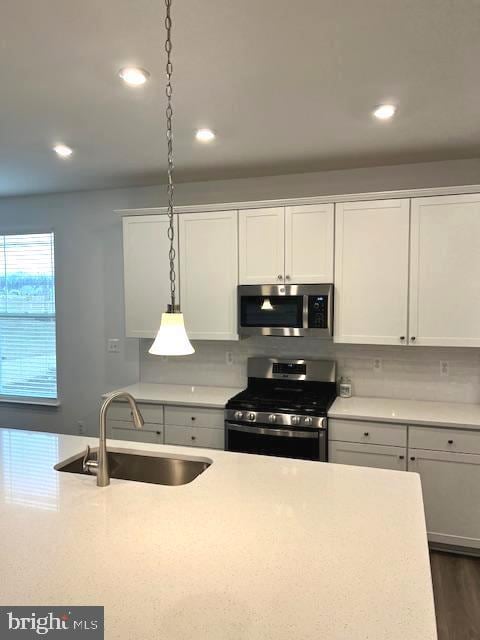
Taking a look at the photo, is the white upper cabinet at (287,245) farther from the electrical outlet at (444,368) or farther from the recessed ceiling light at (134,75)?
the recessed ceiling light at (134,75)

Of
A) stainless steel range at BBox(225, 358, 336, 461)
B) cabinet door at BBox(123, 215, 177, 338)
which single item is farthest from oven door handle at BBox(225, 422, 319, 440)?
cabinet door at BBox(123, 215, 177, 338)

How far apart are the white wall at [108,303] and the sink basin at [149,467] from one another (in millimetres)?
1681

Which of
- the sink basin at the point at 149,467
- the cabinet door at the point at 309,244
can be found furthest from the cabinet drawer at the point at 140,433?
the cabinet door at the point at 309,244

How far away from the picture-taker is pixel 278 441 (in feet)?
9.96

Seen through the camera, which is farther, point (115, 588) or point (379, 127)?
point (379, 127)

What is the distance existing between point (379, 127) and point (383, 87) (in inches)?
19.9

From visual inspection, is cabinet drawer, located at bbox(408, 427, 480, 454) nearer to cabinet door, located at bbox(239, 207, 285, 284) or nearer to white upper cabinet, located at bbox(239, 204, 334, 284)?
white upper cabinet, located at bbox(239, 204, 334, 284)

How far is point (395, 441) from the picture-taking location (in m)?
2.88

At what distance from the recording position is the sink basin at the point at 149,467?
207 centimetres

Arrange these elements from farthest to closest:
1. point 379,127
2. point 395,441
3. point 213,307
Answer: point 213,307 → point 395,441 → point 379,127

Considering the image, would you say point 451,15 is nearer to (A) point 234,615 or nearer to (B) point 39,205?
(A) point 234,615

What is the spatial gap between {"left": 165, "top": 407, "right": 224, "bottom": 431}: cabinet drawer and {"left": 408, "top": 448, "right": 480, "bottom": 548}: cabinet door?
1.30 meters

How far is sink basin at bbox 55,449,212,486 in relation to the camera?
81.4 inches

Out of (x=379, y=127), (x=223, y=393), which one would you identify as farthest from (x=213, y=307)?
(x=379, y=127)
